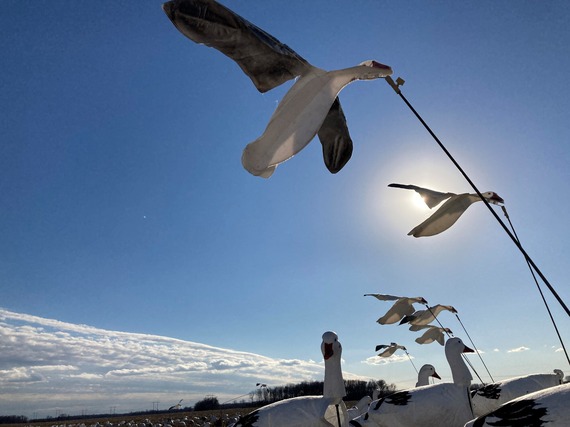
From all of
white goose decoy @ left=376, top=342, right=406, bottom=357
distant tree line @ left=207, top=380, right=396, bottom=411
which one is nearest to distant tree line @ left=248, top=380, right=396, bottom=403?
distant tree line @ left=207, top=380, right=396, bottom=411

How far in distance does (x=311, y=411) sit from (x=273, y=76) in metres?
6.05

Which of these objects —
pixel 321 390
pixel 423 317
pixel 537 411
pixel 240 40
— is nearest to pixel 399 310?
pixel 423 317

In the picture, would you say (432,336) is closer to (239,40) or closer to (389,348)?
(389,348)

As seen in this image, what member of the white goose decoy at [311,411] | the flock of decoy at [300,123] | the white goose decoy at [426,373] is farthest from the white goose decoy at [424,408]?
the white goose decoy at [426,373]

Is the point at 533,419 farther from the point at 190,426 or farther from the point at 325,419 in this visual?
the point at 190,426

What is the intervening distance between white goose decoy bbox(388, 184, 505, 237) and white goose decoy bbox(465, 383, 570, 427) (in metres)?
1.82

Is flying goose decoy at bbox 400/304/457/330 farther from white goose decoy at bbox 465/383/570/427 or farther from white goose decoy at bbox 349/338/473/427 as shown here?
white goose decoy at bbox 465/383/570/427

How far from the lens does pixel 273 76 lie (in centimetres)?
348

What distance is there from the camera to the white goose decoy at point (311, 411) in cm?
717

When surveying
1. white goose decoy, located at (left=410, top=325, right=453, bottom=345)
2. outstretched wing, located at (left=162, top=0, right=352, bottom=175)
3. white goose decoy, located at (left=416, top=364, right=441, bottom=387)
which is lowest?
white goose decoy, located at (left=416, top=364, right=441, bottom=387)

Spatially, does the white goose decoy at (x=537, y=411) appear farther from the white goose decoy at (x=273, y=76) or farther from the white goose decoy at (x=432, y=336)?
the white goose decoy at (x=432, y=336)

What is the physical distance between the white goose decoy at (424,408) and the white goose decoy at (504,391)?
205cm

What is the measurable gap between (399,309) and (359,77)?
7.26m

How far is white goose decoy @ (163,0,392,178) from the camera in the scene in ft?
10.2
